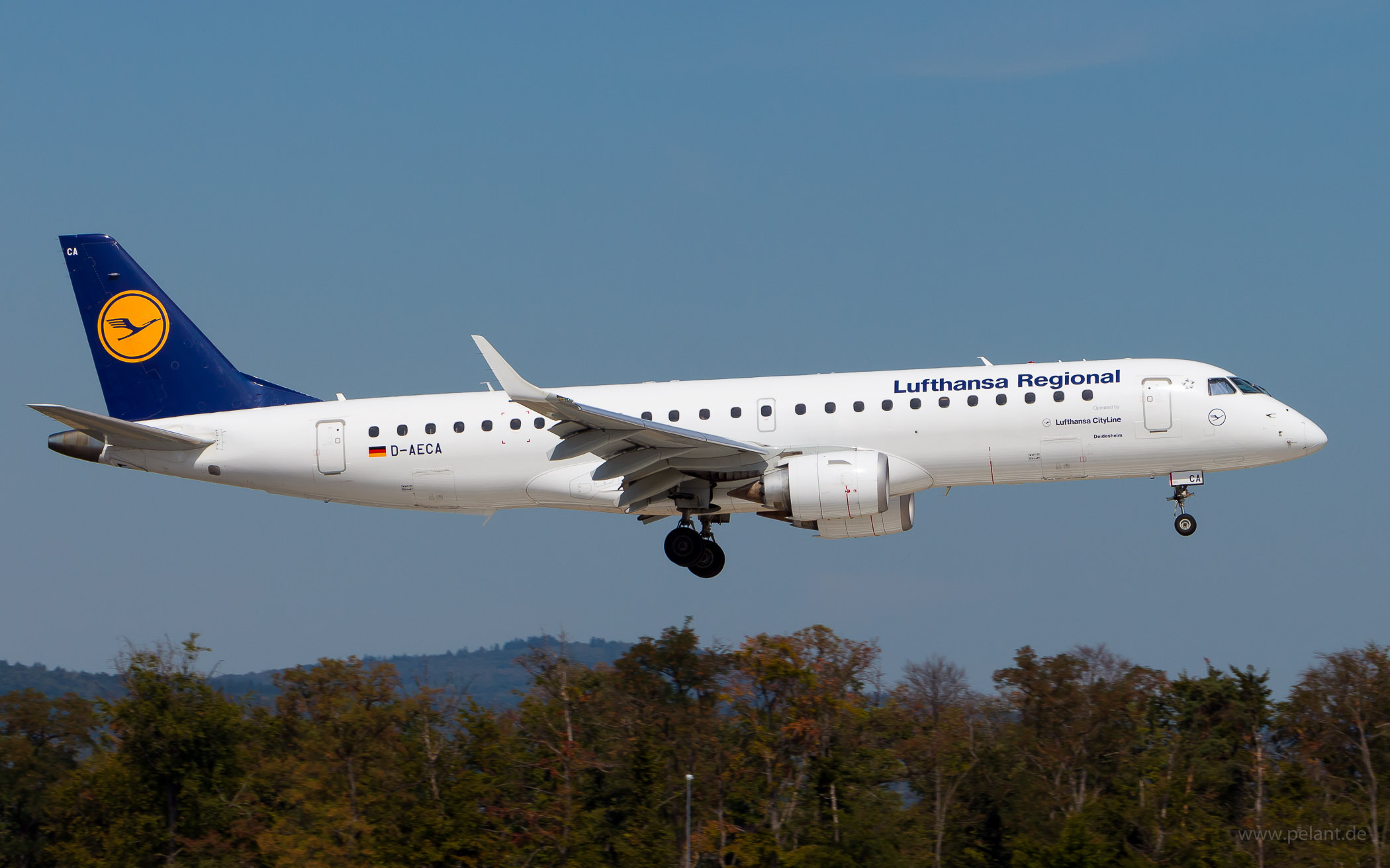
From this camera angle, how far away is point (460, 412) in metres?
32.5

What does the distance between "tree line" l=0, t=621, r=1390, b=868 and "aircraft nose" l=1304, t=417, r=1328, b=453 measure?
30.4 metres

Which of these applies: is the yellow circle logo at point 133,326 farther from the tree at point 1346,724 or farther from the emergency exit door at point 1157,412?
the tree at point 1346,724

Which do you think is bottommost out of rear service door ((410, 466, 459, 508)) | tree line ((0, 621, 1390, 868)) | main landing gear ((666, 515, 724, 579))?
tree line ((0, 621, 1390, 868))

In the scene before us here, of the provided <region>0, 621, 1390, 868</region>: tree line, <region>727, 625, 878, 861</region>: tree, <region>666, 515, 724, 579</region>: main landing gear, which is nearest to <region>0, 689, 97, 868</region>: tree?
<region>0, 621, 1390, 868</region>: tree line

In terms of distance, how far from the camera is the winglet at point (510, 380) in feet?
86.6

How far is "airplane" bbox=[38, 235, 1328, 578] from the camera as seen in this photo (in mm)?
29953

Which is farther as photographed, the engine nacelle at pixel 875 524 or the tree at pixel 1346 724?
the tree at pixel 1346 724

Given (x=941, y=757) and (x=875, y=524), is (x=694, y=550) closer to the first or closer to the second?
(x=875, y=524)

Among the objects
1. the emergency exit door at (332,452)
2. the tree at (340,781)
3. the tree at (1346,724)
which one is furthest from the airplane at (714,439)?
the tree at (1346,724)

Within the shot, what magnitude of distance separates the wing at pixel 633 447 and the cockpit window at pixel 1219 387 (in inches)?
381

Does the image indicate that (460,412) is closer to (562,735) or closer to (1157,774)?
(562,735)

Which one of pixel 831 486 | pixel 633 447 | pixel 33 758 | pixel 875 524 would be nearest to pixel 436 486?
pixel 633 447

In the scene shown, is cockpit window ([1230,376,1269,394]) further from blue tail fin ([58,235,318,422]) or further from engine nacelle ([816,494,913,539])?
blue tail fin ([58,235,318,422])

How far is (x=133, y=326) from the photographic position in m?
35.5
